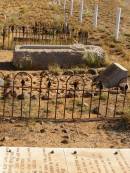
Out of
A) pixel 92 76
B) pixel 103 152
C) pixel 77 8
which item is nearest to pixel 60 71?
pixel 92 76

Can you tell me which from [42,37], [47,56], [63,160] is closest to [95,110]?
[63,160]

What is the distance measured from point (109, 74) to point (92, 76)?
2.44ft

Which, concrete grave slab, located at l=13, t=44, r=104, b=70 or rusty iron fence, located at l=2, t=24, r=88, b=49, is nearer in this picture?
concrete grave slab, located at l=13, t=44, r=104, b=70

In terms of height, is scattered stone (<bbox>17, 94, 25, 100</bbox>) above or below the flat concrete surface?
below

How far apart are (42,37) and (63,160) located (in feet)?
30.7

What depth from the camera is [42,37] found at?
1452cm

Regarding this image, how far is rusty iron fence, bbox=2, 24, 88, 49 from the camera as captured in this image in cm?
1392

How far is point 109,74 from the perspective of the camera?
33.6 ft

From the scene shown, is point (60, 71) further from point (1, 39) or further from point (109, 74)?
point (1, 39)

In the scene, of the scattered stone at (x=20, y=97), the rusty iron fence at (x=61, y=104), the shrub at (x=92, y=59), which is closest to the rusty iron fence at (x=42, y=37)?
the shrub at (x=92, y=59)

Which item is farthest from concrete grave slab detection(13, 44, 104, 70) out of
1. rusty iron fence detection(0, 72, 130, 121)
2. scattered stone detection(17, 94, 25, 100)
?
scattered stone detection(17, 94, 25, 100)

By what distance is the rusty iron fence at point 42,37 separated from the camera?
45.7 ft

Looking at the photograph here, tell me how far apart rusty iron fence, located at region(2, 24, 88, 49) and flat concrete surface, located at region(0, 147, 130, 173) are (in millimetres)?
8158

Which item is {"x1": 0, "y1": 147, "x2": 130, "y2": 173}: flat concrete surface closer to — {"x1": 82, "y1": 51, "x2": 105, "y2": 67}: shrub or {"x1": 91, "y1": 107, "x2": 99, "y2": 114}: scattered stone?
{"x1": 91, "y1": 107, "x2": 99, "y2": 114}: scattered stone
